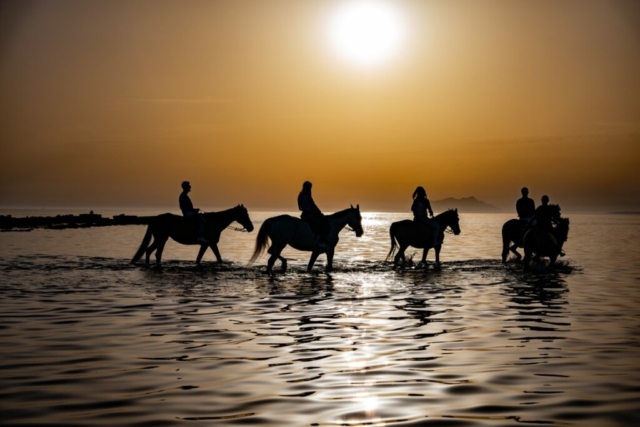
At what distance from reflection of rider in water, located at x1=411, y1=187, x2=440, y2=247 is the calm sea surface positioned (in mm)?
7184

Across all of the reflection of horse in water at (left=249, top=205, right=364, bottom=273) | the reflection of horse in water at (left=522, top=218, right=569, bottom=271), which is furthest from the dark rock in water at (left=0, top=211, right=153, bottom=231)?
the reflection of horse in water at (left=522, top=218, right=569, bottom=271)

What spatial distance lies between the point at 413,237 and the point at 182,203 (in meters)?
9.00

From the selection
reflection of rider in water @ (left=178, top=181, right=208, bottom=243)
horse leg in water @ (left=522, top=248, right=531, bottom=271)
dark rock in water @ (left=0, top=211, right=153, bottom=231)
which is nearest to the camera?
horse leg in water @ (left=522, top=248, right=531, bottom=271)

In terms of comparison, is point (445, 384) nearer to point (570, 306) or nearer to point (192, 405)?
point (192, 405)

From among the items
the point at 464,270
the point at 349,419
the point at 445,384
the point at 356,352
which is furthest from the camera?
the point at 464,270

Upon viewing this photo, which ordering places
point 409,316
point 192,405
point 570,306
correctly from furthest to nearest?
point 570,306, point 409,316, point 192,405

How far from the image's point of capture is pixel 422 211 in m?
27.1

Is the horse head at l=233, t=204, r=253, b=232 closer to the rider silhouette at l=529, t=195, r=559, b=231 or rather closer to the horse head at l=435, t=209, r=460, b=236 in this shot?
the horse head at l=435, t=209, r=460, b=236

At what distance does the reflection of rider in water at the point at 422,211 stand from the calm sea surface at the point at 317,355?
23.6 feet

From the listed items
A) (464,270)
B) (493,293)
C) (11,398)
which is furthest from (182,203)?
(11,398)

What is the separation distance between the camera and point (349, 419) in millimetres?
6949

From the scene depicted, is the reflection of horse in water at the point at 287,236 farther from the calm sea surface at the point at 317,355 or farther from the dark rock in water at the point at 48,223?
the dark rock in water at the point at 48,223

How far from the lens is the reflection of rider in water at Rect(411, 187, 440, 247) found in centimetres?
2653

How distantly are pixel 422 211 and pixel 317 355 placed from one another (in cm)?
1737
